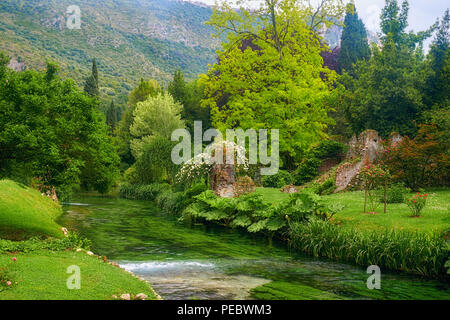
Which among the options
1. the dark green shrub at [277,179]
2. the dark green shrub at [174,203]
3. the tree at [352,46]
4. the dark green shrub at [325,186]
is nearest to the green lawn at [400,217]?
the dark green shrub at [325,186]

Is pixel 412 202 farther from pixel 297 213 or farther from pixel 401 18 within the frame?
pixel 401 18

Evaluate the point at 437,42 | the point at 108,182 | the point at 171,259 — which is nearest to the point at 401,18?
the point at 437,42

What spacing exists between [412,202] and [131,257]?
34.3 feet

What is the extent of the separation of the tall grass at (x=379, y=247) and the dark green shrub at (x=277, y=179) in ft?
47.6

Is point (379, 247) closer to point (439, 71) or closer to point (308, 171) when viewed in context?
point (308, 171)

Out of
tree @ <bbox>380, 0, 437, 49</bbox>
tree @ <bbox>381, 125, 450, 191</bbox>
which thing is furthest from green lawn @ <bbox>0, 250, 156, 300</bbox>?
tree @ <bbox>380, 0, 437, 49</bbox>

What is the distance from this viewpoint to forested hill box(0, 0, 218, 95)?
294ft

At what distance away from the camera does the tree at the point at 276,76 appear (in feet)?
87.2

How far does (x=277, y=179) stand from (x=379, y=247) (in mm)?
17603

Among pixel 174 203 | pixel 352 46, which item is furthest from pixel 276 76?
pixel 352 46

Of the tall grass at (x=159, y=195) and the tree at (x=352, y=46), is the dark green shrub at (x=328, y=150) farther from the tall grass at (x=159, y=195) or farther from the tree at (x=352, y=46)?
the tree at (x=352, y=46)

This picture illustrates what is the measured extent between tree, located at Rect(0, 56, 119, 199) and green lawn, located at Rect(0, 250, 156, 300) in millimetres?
6477

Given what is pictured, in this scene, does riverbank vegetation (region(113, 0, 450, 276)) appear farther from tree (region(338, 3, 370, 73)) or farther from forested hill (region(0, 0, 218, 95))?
forested hill (region(0, 0, 218, 95))
